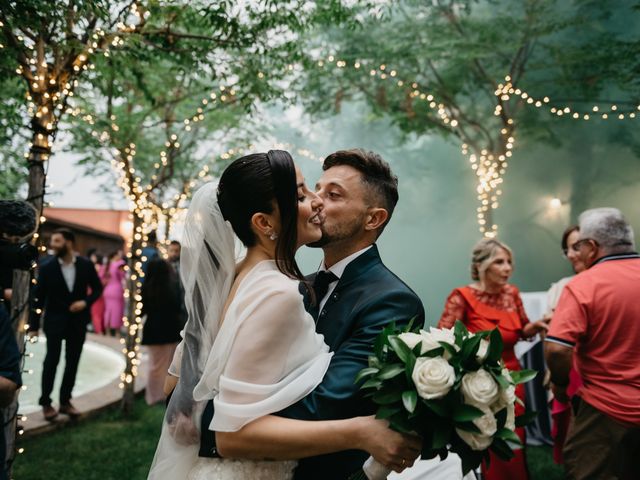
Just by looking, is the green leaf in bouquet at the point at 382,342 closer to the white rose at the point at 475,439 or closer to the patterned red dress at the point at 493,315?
the white rose at the point at 475,439

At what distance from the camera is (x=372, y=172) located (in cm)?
260

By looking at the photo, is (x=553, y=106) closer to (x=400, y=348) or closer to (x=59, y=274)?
(x=59, y=274)

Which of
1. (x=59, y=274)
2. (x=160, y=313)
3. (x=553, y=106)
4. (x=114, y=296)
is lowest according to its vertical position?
(x=114, y=296)

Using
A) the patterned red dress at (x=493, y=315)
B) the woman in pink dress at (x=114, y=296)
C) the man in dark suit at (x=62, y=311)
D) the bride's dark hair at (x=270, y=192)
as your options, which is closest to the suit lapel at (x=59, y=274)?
the man in dark suit at (x=62, y=311)

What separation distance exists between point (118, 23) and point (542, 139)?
1550 centimetres

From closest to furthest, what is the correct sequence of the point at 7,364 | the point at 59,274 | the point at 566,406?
the point at 7,364 → the point at 566,406 → the point at 59,274

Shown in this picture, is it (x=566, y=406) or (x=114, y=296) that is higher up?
(x=566, y=406)

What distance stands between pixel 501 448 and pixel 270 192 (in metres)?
1.09

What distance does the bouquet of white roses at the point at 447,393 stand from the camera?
1.56m

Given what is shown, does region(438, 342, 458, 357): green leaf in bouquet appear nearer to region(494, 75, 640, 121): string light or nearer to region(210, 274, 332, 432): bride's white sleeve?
region(210, 274, 332, 432): bride's white sleeve

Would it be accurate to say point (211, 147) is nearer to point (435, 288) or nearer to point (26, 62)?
point (26, 62)

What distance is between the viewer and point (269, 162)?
6.03 ft

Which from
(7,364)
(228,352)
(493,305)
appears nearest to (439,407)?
(228,352)

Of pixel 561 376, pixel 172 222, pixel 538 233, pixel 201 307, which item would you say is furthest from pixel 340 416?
pixel 538 233
